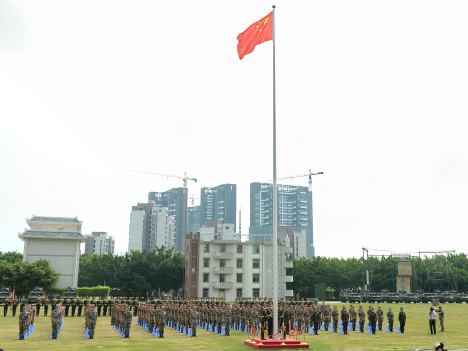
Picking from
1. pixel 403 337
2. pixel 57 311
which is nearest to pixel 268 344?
pixel 403 337

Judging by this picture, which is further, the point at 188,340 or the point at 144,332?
the point at 144,332

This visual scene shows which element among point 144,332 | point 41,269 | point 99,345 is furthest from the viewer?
point 41,269

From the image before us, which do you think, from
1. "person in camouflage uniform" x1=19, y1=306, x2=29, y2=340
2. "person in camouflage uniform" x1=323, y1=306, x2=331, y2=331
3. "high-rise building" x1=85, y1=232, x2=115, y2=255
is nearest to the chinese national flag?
"person in camouflage uniform" x1=19, y1=306, x2=29, y2=340

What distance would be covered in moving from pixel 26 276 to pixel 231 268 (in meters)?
26.3

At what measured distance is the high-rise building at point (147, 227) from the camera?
143 metres

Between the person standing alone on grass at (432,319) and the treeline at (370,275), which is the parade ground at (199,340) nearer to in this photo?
the person standing alone on grass at (432,319)

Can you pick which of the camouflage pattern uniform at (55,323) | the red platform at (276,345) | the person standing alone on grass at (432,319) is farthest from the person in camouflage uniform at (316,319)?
the camouflage pattern uniform at (55,323)

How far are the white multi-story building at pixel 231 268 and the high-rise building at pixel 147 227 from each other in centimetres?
8157

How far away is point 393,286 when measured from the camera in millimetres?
73375

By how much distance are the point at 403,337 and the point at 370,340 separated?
229 centimetres

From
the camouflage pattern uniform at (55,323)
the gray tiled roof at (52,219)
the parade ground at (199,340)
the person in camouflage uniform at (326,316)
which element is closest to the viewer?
the parade ground at (199,340)

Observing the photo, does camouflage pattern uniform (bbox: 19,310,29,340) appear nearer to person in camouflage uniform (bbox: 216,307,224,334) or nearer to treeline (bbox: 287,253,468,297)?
person in camouflage uniform (bbox: 216,307,224,334)

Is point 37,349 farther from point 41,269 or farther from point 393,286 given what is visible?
point 393,286

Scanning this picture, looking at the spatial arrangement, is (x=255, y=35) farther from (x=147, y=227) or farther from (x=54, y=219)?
(x=147, y=227)
